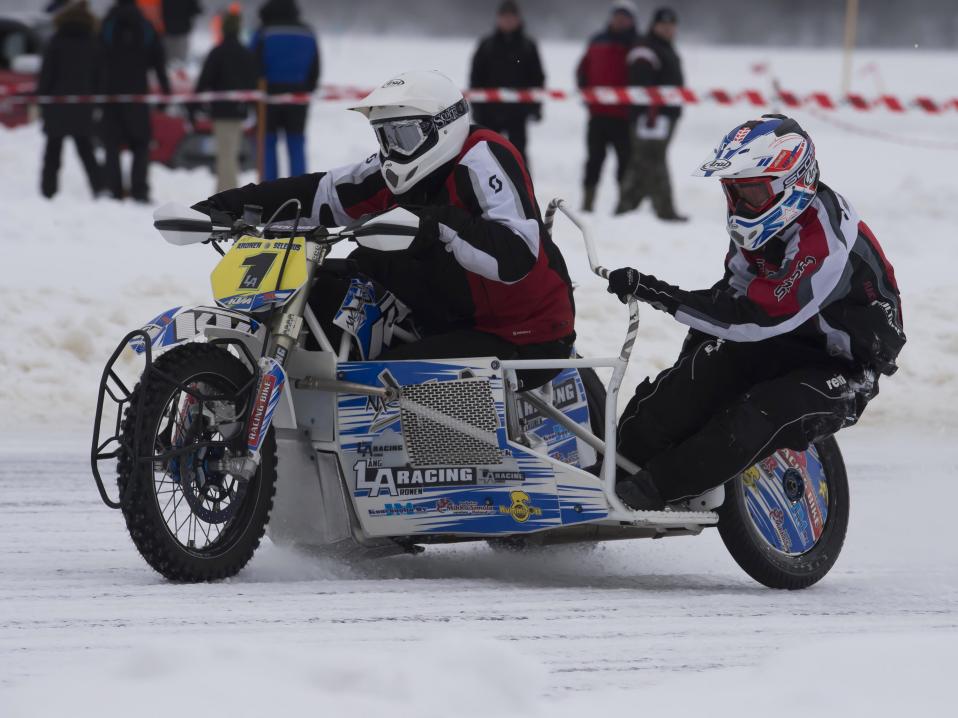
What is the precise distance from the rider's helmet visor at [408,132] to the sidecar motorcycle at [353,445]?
45 cm

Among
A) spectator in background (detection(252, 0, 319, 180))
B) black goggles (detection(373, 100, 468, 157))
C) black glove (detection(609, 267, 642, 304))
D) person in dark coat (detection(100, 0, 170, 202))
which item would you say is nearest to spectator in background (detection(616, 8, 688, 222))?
spectator in background (detection(252, 0, 319, 180))

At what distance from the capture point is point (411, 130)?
18.9 feet

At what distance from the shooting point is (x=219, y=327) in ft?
17.8

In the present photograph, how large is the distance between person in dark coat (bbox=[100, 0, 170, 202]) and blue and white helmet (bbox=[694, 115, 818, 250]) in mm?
10220

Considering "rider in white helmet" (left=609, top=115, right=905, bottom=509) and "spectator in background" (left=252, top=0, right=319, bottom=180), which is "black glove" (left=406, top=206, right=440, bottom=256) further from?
"spectator in background" (left=252, top=0, right=319, bottom=180)

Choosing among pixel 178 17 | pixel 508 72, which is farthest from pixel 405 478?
pixel 178 17

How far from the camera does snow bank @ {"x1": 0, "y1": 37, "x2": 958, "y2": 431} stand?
394 inches

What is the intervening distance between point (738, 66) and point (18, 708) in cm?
2561

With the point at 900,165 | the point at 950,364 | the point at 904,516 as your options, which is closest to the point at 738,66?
the point at 900,165

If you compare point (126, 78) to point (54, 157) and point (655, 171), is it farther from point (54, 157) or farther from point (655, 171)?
point (655, 171)

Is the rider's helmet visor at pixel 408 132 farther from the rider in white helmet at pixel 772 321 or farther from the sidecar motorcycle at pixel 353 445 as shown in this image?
the rider in white helmet at pixel 772 321

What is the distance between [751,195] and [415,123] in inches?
46.6

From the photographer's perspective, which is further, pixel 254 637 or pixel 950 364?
pixel 950 364

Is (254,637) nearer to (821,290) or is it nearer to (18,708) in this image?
(18,708)
